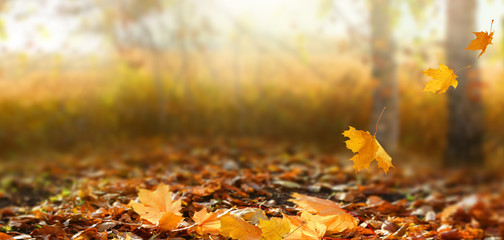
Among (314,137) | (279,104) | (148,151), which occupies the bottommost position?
(148,151)

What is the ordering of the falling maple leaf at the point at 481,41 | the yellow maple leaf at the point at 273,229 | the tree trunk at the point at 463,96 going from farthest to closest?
the tree trunk at the point at 463,96, the yellow maple leaf at the point at 273,229, the falling maple leaf at the point at 481,41

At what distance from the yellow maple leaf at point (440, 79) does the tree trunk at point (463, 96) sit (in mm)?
2946

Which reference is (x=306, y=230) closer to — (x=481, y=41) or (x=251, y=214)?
(x=251, y=214)

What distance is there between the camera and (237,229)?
1.13 m

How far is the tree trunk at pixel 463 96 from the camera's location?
3762 mm

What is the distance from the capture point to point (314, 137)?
4.96m

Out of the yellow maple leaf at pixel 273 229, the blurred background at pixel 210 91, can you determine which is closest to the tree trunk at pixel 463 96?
the blurred background at pixel 210 91

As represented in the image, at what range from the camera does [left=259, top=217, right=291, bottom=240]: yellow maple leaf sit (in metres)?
1.10

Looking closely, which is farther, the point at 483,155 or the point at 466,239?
the point at 483,155

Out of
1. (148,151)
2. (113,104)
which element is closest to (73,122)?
(113,104)

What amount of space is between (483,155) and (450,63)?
0.97 m

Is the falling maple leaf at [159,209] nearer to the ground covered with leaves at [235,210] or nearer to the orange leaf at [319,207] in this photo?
the ground covered with leaves at [235,210]

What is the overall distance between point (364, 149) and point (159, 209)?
63 centimetres

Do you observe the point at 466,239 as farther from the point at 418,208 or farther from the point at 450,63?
the point at 450,63
